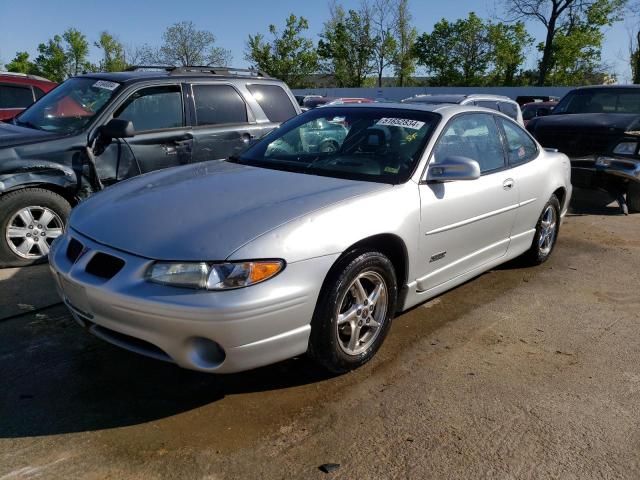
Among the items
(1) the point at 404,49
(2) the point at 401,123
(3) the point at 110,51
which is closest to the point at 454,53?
(1) the point at 404,49

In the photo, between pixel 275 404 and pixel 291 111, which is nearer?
pixel 275 404

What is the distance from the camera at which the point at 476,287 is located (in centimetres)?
489

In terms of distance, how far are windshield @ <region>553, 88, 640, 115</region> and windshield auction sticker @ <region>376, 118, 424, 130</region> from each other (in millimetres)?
6492

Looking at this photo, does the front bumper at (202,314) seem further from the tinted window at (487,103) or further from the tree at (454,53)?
the tree at (454,53)

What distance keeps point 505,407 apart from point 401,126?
199 cm

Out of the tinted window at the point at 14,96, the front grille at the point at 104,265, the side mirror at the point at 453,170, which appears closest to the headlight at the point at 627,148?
the side mirror at the point at 453,170

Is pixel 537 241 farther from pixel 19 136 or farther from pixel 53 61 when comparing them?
pixel 53 61

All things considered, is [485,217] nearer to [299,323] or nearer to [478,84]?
[299,323]

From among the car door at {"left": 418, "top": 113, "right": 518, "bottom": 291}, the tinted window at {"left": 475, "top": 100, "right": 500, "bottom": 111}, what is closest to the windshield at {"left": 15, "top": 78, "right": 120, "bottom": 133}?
the car door at {"left": 418, "top": 113, "right": 518, "bottom": 291}

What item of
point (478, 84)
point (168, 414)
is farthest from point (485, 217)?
point (478, 84)

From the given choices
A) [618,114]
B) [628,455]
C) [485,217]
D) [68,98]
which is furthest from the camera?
[618,114]

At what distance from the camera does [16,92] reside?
895 cm

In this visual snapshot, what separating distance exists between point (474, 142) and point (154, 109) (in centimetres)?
321

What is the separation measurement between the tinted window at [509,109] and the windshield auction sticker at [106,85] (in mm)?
6589
